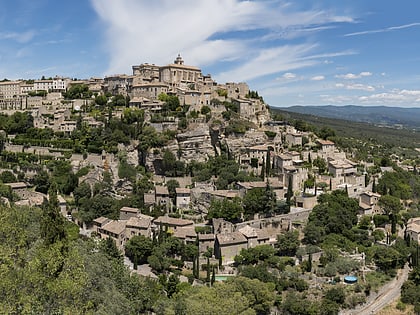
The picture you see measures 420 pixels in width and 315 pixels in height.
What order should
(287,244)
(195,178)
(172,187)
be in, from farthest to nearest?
(195,178) → (172,187) → (287,244)

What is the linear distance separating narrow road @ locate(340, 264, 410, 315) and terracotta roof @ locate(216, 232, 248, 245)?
9698 millimetres

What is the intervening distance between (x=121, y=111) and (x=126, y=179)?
14752mm

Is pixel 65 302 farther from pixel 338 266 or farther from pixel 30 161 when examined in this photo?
pixel 30 161

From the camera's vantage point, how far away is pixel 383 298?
101 ft

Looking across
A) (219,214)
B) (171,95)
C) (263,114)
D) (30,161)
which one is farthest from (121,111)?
(219,214)

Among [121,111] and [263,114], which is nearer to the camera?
[121,111]

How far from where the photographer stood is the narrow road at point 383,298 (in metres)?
29.2

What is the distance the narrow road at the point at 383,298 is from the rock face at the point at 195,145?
2451 cm

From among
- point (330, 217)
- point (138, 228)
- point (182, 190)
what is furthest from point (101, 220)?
point (330, 217)

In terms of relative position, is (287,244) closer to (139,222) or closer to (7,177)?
(139,222)

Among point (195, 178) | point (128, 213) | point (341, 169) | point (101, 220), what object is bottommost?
point (101, 220)

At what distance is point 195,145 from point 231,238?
1758 centimetres

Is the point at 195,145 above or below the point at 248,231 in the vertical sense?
above

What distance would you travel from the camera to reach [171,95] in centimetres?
6003
